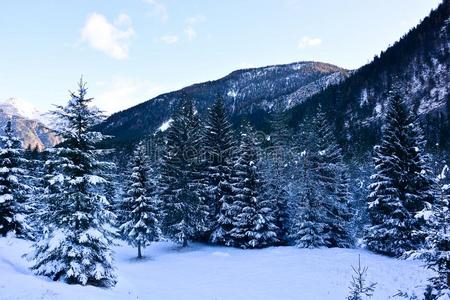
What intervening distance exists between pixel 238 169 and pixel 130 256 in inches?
509

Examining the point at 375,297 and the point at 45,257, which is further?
the point at 375,297

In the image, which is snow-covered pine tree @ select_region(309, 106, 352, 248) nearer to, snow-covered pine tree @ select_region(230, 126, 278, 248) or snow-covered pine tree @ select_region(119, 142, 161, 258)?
snow-covered pine tree @ select_region(230, 126, 278, 248)

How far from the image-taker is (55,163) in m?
17.2

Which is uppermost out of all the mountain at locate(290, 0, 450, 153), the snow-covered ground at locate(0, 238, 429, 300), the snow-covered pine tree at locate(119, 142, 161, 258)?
the mountain at locate(290, 0, 450, 153)

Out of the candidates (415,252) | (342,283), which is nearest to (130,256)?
(342,283)

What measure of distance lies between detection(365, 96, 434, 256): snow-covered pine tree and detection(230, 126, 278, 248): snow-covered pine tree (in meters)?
9.34

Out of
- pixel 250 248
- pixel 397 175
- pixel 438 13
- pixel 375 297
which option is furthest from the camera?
pixel 438 13

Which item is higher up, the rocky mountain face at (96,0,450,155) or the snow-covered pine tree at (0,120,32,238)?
the rocky mountain face at (96,0,450,155)

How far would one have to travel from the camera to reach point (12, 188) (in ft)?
86.8

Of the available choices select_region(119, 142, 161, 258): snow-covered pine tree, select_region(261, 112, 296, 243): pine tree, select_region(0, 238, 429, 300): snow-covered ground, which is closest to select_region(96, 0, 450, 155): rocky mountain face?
select_region(261, 112, 296, 243): pine tree

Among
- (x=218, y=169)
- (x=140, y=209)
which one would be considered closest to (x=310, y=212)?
(x=218, y=169)

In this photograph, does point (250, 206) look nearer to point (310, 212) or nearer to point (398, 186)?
point (310, 212)

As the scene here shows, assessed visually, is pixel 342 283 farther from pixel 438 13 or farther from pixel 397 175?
pixel 438 13

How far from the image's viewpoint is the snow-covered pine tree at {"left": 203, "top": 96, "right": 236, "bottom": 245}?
3672 centimetres
